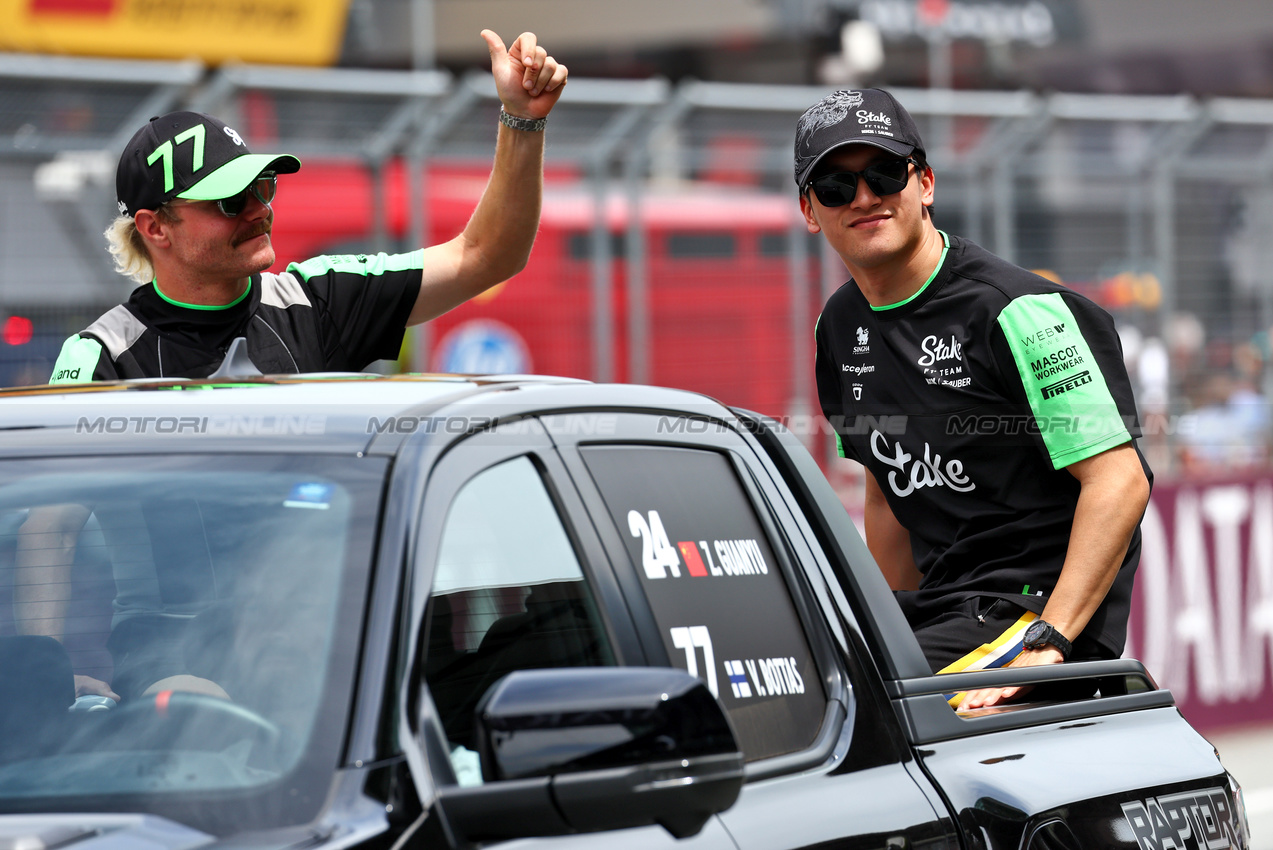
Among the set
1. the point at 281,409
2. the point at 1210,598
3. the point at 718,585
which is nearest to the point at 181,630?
the point at 281,409

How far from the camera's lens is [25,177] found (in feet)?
25.5

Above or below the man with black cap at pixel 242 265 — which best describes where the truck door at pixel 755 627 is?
below

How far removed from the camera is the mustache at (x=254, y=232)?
3.73m

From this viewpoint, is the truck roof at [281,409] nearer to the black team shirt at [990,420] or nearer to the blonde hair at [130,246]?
the black team shirt at [990,420]

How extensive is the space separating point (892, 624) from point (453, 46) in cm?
2101

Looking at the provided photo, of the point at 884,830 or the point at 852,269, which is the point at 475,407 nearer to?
the point at 884,830

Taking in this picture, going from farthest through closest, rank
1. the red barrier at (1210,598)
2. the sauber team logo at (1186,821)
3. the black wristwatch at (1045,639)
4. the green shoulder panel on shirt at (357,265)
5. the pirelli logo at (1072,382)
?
1. the red barrier at (1210,598)
2. the green shoulder panel on shirt at (357,265)
3. the pirelli logo at (1072,382)
4. the black wristwatch at (1045,639)
5. the sauber team logo at (1186,821)

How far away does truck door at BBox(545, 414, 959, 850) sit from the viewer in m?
2.45

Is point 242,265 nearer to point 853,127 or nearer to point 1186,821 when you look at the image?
point 853,127

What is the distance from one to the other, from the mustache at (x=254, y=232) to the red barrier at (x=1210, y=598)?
6041mm

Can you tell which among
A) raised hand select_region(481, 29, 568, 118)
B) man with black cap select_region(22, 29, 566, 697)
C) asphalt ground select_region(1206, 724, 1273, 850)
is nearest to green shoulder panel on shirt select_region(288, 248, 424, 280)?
man with black cap select_region(22, 29, 566, 697)

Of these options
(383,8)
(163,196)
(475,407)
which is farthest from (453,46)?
(475,407)

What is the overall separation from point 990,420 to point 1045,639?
493 mm

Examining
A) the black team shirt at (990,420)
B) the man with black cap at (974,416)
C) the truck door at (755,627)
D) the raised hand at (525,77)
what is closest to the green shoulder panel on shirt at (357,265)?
the raised hand at (525,77)
